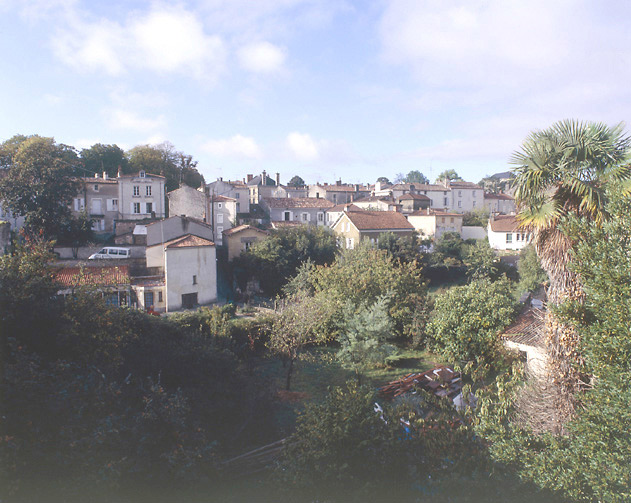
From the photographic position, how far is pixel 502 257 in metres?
42.7

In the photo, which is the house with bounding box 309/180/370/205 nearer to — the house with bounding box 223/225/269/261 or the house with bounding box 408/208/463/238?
the house with bounding box 408/208/463/238

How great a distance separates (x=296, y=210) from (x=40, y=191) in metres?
29.0

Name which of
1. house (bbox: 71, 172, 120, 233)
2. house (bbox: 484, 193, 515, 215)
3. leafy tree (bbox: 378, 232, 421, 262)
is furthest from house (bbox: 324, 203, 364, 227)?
house (bbox: 484, 193, 515, 215)

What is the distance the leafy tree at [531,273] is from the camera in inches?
1192

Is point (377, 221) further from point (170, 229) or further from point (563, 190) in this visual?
point (563, 190)

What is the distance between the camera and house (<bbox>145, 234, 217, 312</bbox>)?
27.5 m

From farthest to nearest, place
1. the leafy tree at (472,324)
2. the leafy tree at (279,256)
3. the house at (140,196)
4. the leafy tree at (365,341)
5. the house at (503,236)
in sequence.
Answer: the house at (503,236) → the house at (140,196) → the leafy tree at (279,256) → the leafy tree at (365,341) → the leafy tree at (472,324)

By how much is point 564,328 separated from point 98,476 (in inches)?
319

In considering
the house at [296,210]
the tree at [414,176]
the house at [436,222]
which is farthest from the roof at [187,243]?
the tree at [414,176]

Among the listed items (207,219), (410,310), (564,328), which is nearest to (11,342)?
(564,328)

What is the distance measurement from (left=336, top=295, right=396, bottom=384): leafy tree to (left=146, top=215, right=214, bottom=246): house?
21.0 metres

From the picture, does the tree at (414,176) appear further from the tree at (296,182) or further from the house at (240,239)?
the house at (240,239)

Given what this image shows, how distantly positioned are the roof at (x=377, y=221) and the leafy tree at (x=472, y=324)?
24.4m

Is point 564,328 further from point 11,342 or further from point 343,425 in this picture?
point 11,342
